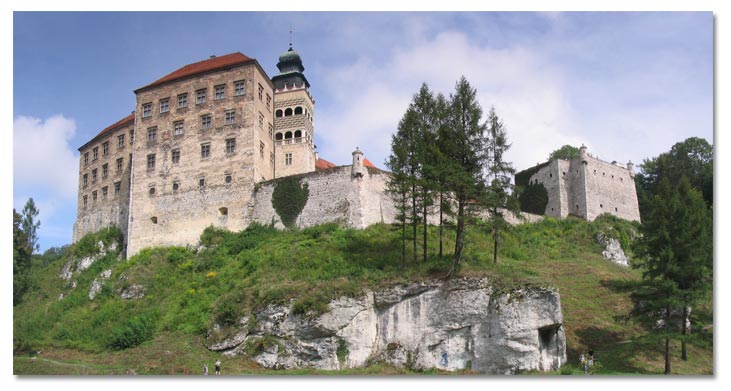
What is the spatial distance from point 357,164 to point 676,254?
20.3 metres

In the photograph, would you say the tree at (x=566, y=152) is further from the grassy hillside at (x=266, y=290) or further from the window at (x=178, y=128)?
the window at (x=178, y=128)

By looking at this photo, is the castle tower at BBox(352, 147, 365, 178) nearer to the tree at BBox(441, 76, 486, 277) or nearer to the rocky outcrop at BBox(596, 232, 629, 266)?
the tree at BBox(441, 76, 486, 277)

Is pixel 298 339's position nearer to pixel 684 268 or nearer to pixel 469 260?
pixel 469 260

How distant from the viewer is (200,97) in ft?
157

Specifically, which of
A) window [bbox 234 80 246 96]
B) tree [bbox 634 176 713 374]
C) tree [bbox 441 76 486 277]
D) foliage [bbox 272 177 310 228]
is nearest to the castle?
window [bbox 234 80 246 96]

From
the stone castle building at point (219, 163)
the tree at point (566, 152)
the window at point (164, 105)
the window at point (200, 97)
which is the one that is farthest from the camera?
the tree at point (566, 152)

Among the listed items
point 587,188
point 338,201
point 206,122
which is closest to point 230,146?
point 206,122

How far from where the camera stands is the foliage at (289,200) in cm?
4406

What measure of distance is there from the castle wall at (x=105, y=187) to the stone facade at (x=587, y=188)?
1254 inches

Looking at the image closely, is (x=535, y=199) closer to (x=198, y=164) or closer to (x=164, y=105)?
(x=198, y=164)

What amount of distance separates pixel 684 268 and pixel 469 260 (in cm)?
1017

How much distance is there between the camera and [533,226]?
4881 centimetres

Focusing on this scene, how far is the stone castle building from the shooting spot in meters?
43.8

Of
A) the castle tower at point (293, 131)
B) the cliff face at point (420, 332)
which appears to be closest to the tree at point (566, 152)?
the castle tower at point (293, 131)
